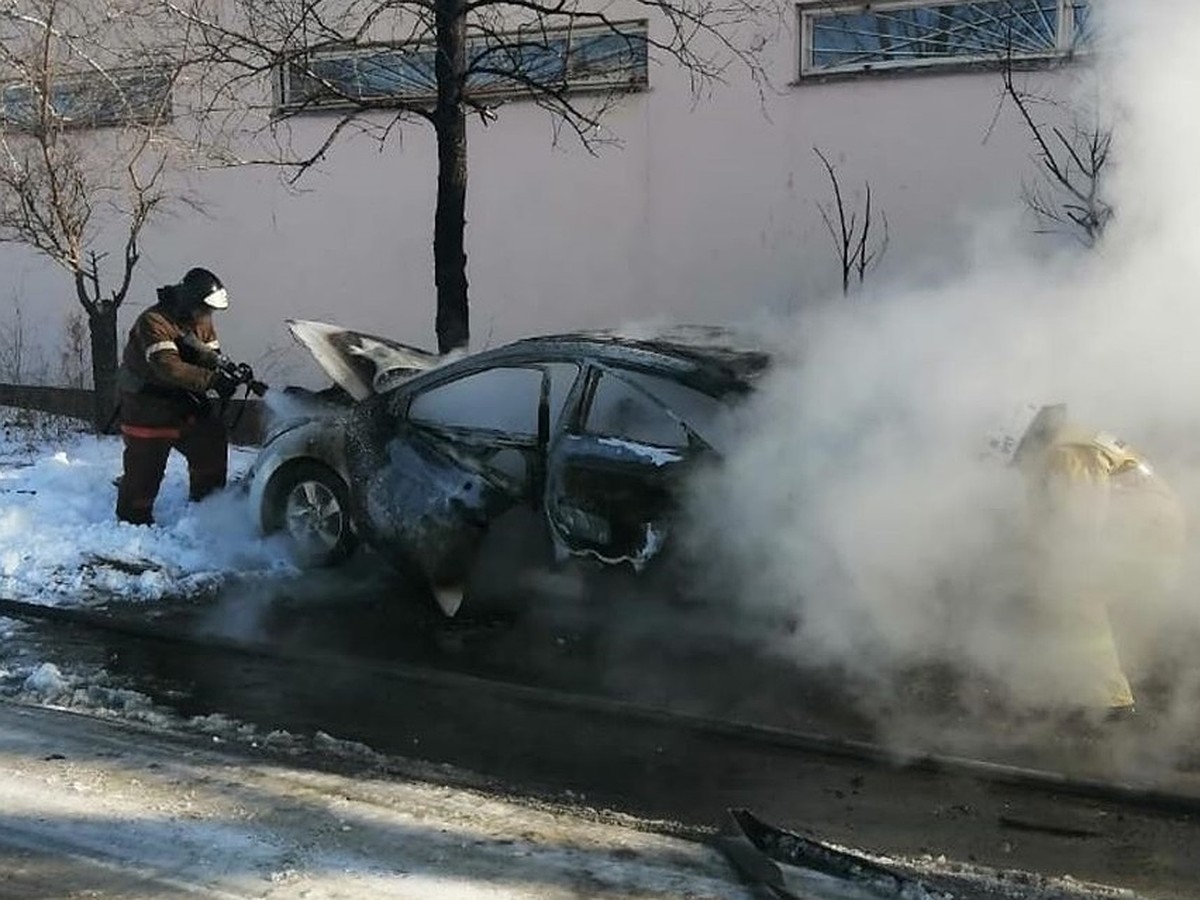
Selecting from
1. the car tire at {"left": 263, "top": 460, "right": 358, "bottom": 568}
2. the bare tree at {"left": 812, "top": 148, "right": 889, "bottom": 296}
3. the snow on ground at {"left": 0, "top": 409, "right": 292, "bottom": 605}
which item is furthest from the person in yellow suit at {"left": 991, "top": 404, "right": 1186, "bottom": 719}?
the bare tree at {"left": 812, "top": 148, "right": 889, "bottom": 296}

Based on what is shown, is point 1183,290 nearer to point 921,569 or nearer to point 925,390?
point 925,390

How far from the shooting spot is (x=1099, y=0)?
6680 mm

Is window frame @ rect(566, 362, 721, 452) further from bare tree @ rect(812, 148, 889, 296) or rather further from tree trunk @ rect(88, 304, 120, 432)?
tree trunk @ rect(88, 304, 120, 432)

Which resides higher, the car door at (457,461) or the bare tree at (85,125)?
the bare tree at (85,125)

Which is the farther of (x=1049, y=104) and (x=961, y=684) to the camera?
(x=1049, y=104)

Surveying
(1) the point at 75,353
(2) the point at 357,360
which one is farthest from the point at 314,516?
(1) the point at 75,353

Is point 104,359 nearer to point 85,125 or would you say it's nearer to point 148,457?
point 85,125

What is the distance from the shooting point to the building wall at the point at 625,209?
34.4 feet

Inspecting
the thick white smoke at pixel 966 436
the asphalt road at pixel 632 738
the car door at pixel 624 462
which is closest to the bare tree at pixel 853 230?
the thick white smoke at pixel 966 436

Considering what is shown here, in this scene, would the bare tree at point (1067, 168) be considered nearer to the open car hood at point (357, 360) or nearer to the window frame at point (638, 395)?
the window frame at point (638, 395)

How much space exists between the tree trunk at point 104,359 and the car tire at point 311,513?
5.41 metres

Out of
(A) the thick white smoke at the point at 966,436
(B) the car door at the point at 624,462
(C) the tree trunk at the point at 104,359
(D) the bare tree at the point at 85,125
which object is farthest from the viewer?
(C) the tree trunk at the point at 104,359

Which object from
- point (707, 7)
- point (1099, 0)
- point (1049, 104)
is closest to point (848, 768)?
point (1099, 0)

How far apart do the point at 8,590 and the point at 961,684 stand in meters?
5.10
